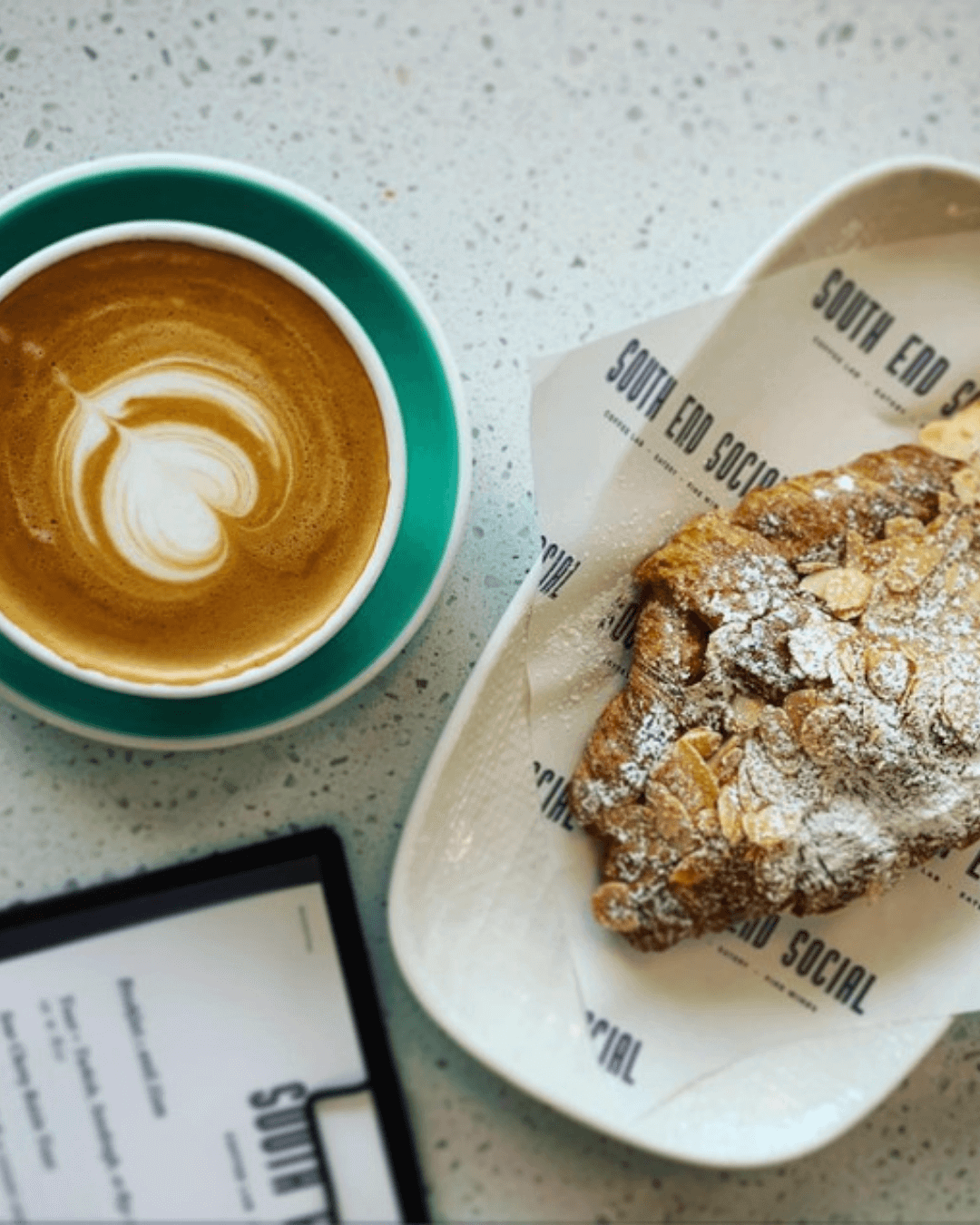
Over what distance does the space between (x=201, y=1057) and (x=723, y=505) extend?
25.1 inches

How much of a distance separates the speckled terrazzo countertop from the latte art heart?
0.74ft

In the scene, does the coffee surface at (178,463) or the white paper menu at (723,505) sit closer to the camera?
the coffee surface at (178,463)

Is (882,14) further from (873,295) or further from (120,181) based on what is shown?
(120,181)

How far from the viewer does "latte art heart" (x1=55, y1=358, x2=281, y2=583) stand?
0.90 metres

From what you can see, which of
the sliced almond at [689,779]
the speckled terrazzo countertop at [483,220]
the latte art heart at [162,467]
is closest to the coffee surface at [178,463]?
the latte art heart at [162,467]

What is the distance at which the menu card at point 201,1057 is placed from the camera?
1.00m

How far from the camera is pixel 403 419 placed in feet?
3.34

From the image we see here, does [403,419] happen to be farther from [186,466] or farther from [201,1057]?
[201,1057]

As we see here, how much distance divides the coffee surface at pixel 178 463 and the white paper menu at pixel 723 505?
7.2 inches

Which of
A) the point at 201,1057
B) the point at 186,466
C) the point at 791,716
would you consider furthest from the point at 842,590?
the point at 201,1057

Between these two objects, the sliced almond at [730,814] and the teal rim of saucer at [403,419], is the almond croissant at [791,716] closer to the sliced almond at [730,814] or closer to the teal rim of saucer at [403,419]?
the sliced almond at [730,814]

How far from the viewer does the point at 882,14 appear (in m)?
1.20

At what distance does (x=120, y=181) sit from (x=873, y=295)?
0.64 meters

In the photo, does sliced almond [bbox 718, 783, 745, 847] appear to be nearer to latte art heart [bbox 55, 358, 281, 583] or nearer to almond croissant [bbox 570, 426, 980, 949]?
almond croissant [bbox 570, 426, 980, 949]
